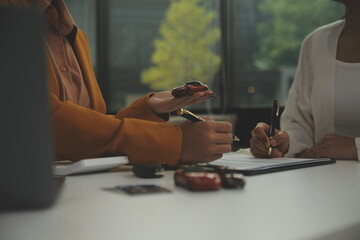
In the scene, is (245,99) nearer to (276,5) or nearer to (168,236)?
(276,5)

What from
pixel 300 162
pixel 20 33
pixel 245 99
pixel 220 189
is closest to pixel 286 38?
pixel 245 99

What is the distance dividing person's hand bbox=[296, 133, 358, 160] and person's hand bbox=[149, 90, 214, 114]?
499 millimetres

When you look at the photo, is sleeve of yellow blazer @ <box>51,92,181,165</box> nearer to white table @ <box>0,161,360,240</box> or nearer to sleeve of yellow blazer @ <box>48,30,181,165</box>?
sleeve of yellow blazer @ <box>48,30,181,165</box>

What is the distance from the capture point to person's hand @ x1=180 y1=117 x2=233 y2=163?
3.67 ft

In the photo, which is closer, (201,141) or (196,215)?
(196,215)

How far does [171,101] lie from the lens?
1.30 metres

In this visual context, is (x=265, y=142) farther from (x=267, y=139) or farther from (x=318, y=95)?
(x=318, y=95)

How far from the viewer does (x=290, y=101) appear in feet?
6.67

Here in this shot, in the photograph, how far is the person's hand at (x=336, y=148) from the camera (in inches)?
58.0

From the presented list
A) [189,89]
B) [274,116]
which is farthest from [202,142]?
[274,116]

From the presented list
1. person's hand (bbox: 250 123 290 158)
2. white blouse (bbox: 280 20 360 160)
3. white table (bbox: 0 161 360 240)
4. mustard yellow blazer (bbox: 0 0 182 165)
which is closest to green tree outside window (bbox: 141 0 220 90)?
white blouse (bbox: 280 20 360 160)

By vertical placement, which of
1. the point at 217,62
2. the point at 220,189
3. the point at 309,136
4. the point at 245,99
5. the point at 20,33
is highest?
the point at 20,33

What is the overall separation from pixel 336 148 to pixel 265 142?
Answer: 223mm

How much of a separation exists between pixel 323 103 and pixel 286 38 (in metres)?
3.19
